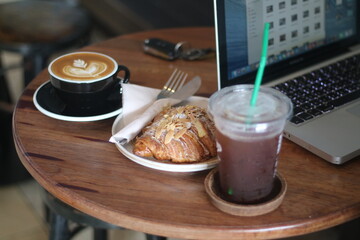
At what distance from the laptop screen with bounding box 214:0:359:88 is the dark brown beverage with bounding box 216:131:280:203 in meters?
0.30

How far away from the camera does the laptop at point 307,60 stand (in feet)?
3.00

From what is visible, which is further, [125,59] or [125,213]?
[125,59]

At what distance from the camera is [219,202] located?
74cm

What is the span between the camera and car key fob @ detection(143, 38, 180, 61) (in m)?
1.25

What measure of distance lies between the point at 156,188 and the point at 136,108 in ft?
0.69

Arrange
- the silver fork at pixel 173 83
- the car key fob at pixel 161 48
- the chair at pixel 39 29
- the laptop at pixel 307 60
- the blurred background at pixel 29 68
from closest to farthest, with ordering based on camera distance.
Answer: the laptop at pixel 307 60, the silver fork at pixel 173 83, the car key fob at pixel 161 48, the blurred background at pixel 29 68, the chair at pixel 39 29

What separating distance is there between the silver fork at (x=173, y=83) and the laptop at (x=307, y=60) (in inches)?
4.3

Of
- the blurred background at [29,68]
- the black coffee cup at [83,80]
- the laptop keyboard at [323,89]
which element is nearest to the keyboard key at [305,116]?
the laptop keyboard at [323,89]

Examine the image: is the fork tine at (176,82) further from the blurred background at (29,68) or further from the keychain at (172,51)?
the blurred background at (29,68)

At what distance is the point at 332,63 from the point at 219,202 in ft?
1.86

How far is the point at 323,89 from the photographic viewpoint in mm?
1064

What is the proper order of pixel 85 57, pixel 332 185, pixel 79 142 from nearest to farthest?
pixel 332 185, pixel 79 142, pixel 85 57

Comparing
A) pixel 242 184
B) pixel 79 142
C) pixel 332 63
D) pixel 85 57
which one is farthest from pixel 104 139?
pixel 332 63

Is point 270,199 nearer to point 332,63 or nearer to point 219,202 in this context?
point 219,202
